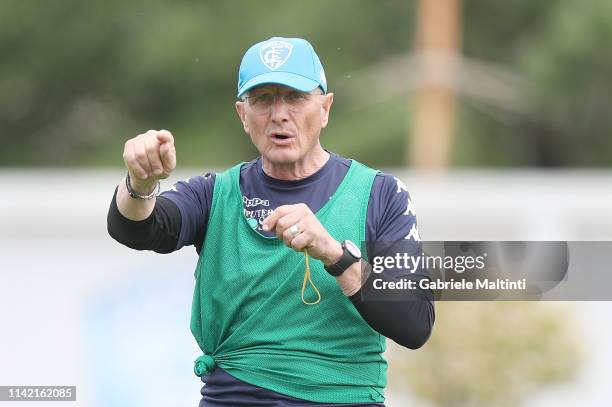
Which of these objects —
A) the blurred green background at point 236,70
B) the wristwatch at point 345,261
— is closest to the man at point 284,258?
the wristwatch at point 345,261

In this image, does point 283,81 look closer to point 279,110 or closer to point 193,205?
point 279,110

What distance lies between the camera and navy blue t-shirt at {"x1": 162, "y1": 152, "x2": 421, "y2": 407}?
425 centimetres

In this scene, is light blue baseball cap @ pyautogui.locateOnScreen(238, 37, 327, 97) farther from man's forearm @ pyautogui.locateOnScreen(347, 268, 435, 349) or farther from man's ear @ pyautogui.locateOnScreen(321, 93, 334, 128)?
man's forearm @ pyautogui.locateOnScreen(347, 268, 435, 349)

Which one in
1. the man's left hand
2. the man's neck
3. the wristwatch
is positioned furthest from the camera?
the man's neck

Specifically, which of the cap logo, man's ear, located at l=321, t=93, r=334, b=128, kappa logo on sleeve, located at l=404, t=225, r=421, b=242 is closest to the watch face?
kappa logo on sleeve, located at l=404, t=225, r=421, b=242

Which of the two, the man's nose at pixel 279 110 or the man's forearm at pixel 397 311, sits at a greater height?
the man's nose at pixel 279 110

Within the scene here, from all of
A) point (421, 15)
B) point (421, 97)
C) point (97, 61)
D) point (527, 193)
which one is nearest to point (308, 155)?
point (527, 193)

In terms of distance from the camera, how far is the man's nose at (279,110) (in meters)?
4.30

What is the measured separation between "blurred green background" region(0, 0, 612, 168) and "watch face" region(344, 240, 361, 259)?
18600mm

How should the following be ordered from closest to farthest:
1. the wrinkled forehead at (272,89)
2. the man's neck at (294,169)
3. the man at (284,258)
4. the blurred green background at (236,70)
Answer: the man at (284,258) < the wrinkled forehead at (272,89) < the man's neck at (294,169) < the blurred green background at (236,70)

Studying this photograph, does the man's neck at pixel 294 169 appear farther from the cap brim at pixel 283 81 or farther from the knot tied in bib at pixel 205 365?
the knot tied in bib at pixel 205 365

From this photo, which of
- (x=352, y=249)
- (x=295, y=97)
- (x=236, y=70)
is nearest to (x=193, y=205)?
(x=295, y=97)

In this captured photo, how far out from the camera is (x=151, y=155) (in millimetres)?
4020

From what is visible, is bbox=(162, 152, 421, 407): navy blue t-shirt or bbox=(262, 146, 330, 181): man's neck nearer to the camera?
bbox=(162, 152, 421, 407): navy blue t-shirt
